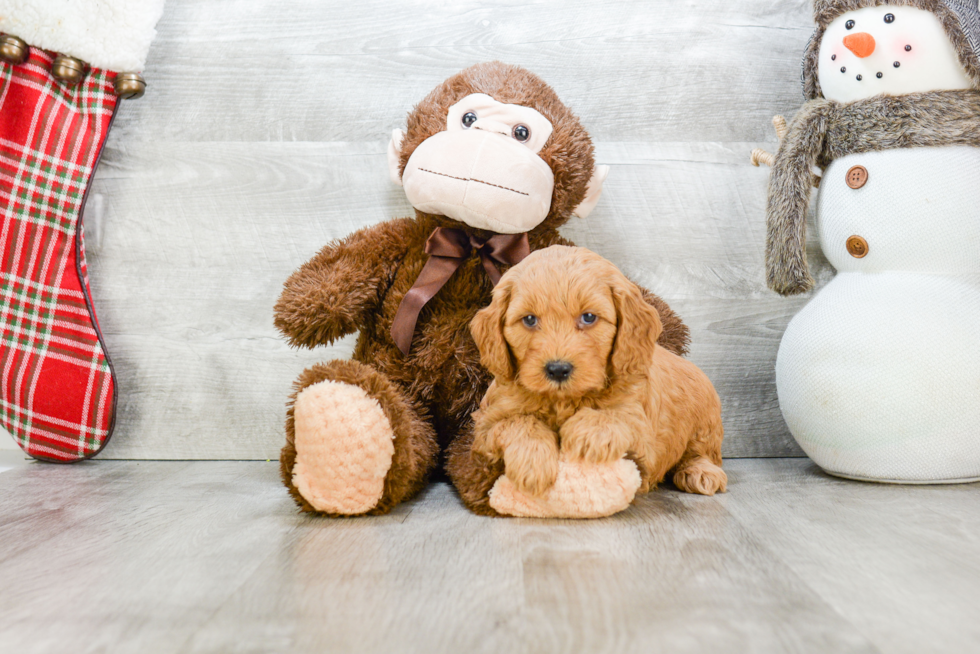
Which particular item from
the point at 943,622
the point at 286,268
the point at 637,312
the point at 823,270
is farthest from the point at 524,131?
the point at 943,622

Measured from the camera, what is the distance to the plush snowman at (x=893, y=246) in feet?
3.07

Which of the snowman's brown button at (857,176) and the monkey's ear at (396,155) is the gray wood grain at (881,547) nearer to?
the snowman's brown button at (857,176)

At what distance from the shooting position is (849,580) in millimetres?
636

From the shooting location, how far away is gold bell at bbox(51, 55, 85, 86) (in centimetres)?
112

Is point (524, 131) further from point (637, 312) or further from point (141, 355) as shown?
point (141, 355)

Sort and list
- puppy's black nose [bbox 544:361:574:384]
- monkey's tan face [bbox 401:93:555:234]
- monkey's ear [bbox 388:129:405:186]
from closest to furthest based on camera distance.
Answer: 1. puppy's black nose [bbox 544:361:574:384]
2. monkey's tan face [bbox 401:93:555:234]
3. monkey's ear [bbox 388:129:405:186]

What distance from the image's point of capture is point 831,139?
1.03m

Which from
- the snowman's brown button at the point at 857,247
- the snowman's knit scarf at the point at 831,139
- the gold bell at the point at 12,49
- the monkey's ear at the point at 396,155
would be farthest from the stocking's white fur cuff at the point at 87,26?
the snowman's brown button at the point at 857,247

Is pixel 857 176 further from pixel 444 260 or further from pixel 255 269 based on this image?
pixel 255 269

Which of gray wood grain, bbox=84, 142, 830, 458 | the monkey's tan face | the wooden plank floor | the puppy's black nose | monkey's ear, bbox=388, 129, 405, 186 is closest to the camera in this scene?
the wooden plank floor

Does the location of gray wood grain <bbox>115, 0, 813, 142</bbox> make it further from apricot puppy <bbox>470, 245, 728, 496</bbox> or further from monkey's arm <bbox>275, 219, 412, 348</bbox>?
apricot puppy <bbox>470, 245, 728, 496</bbox>

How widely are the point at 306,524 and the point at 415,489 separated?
0.16 metres

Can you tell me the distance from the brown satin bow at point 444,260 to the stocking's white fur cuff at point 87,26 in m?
0.59

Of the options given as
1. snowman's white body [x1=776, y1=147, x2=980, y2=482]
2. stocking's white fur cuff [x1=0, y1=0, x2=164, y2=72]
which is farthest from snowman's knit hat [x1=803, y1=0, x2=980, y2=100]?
stocking's white fur cuff [x1=0, y1=0, x2=164, y2=72]
